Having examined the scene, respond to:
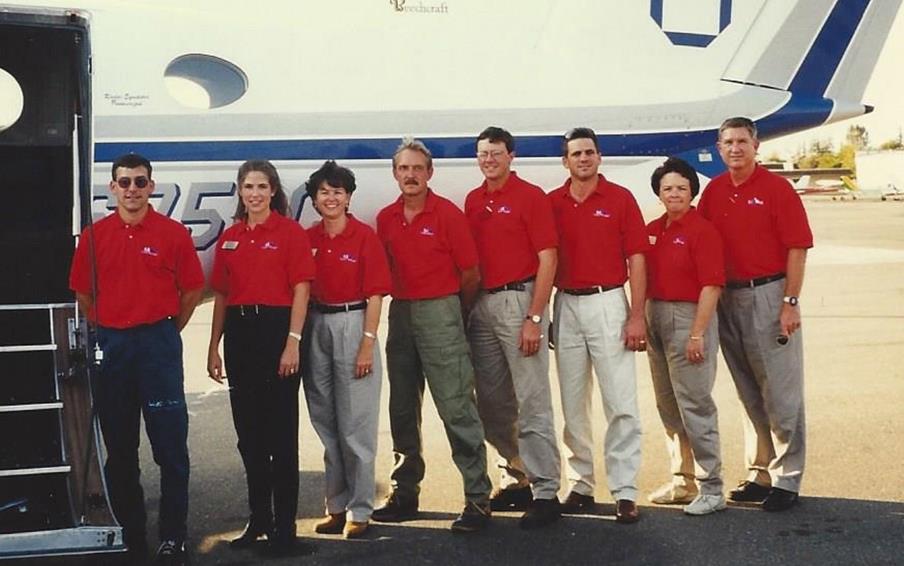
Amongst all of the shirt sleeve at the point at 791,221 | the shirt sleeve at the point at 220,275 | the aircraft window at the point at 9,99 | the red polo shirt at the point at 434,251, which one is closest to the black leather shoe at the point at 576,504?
the red polo shirt at the point at 434,251

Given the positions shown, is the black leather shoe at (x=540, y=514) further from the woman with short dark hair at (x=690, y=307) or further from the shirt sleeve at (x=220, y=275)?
the shirt sleeve at (x=220, y=275)

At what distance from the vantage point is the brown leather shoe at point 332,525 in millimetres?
4773

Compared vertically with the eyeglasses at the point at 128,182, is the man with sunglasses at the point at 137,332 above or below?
below

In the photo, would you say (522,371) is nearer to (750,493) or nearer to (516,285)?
(516,285)

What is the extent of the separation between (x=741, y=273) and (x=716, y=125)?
1.15 m

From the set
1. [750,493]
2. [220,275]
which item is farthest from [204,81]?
[750,493]

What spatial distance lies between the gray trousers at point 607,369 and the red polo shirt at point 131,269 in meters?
1.88

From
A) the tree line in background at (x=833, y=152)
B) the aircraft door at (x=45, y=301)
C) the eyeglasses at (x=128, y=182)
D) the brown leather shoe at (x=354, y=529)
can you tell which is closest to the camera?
the aircraft door at (x=45, y=301)

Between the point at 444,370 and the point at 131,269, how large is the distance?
4.95 ft

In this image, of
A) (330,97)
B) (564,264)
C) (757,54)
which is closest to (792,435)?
(564,264)

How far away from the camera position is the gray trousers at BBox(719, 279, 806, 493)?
4.96 m

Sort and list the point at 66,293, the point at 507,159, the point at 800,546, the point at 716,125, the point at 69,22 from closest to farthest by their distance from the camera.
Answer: the point at 69,22, the point at 800,546, the point at 507,159, the point at 66,293, the point at 716,125

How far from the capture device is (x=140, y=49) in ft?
16.8

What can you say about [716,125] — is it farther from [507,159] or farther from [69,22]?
[69,22]
